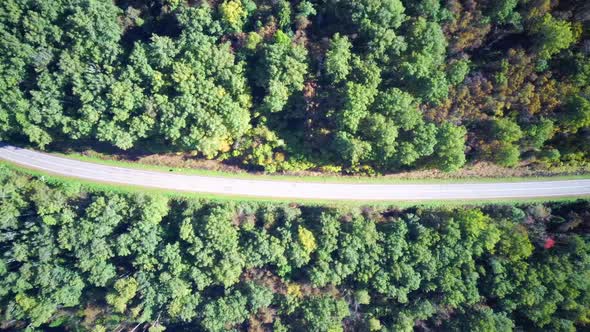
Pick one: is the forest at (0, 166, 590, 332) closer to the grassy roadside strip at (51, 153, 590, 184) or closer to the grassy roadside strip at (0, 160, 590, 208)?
the grassy roadside strip at (0, 160, 590, 208)

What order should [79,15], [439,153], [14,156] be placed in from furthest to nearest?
[14,156]
[439,153]
[79,15]

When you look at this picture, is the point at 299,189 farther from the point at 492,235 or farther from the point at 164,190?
the point at 492,235

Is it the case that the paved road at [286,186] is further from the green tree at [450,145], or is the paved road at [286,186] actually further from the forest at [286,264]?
the green tree at [450,145]

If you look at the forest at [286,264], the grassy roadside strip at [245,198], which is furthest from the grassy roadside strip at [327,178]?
the forest at [286,264]

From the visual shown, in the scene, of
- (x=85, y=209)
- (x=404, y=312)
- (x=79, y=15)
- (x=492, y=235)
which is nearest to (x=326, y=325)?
(x=404, y=312)

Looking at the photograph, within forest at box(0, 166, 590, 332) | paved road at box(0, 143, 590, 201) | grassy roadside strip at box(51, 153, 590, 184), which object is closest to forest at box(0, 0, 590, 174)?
grassy roadside strip at box(51, 153, 590, 184)

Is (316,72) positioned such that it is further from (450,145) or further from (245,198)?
(245,198)
